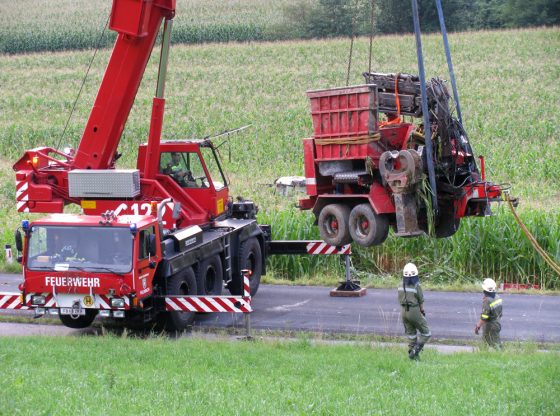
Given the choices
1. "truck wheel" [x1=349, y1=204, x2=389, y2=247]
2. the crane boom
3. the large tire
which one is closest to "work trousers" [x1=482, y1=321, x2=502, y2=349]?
"truck wheel" [x1=349, y1=204, x2=389, y2=247]

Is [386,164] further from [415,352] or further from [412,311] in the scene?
[415,352]

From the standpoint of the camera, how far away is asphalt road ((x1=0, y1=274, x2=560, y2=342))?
17297mm

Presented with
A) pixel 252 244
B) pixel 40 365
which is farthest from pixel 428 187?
pixel 252 244

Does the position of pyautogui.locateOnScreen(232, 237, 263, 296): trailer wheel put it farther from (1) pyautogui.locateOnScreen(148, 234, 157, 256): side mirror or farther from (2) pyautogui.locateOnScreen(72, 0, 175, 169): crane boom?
(1) pyautogui.locateOnScreen(148, 234, 157, 256): side mirror

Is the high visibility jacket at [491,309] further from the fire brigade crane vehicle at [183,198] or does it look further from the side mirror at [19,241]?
the side mirror at [19,241]

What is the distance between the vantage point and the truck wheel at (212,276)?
18562mm

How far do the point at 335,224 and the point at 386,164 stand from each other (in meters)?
1.52

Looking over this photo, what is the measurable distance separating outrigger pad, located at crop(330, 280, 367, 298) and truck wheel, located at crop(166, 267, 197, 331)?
3.79 metres

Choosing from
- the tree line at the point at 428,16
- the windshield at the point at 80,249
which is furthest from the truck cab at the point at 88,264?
the tree line at the point at 428,16

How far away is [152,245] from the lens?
16250mm

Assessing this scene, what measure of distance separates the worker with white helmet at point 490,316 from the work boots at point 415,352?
51.0 inches

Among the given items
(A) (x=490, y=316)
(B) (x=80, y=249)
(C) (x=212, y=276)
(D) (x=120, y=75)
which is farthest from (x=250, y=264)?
(A) (x=490, y=316)

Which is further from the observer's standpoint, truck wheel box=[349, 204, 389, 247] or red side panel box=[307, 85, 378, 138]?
truck wheel box=[349, 204, 389, 247]

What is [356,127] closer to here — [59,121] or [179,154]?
[179,154]
